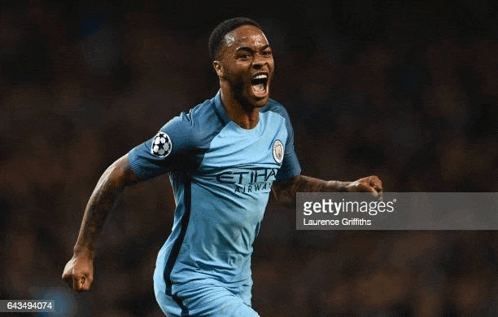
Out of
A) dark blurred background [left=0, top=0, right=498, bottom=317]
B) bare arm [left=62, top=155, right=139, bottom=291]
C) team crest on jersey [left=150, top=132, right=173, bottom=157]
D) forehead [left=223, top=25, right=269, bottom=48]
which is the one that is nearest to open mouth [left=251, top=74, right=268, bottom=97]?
forehead [left=223, top=25, right=269, bottom=48]

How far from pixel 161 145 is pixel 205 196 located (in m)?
0.28

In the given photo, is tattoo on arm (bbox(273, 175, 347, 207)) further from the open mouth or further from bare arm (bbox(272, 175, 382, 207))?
the open mouth

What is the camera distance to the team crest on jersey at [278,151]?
393 centimetres

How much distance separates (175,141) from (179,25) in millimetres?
3804

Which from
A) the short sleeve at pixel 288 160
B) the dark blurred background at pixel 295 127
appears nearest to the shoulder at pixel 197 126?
the short sleeve at pixel 288 160

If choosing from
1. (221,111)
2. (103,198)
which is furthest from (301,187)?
(103,198)

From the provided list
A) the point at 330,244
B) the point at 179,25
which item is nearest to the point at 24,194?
the point at 179,25

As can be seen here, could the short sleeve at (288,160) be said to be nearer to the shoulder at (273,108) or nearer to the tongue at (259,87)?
the shoulder at (273,108)

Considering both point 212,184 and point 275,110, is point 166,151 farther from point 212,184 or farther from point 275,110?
point 275,110

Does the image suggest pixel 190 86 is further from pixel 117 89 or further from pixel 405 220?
pixel 405 220

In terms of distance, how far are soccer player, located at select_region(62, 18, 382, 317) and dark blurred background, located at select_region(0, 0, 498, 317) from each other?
111 inches

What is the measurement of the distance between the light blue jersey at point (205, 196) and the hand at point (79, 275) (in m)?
0.33

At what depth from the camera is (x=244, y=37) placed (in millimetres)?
3738

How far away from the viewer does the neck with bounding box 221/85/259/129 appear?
12.5ft
